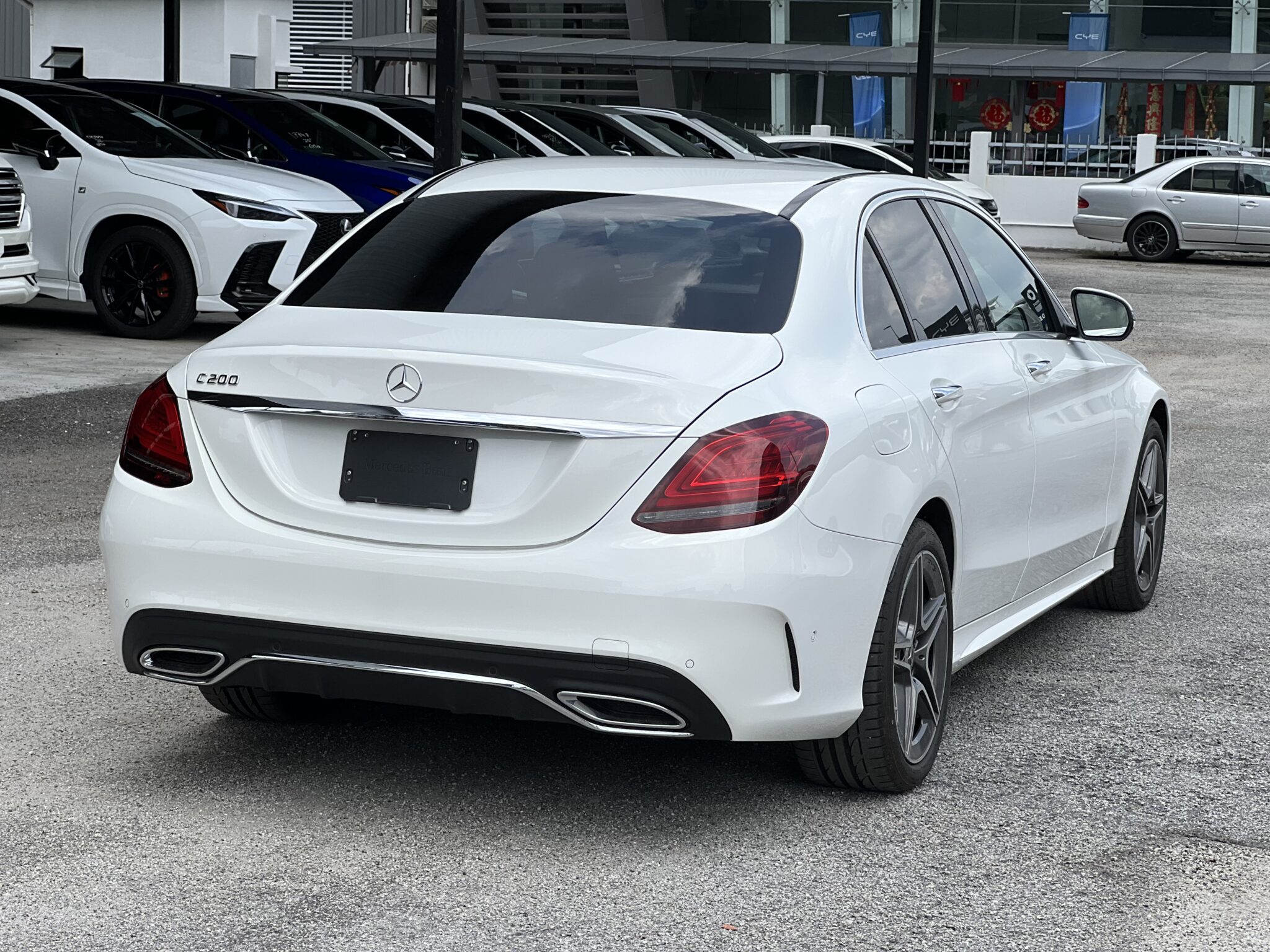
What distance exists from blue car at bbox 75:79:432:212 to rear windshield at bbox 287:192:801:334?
10.5 meters

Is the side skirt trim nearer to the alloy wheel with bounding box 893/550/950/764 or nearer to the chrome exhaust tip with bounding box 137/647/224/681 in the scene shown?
the alloy wheel with bounding box 893/550/950/764

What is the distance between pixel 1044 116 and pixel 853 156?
10.3 meters

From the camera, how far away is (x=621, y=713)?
12.8 ft

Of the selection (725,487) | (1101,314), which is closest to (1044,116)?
(1101,314)

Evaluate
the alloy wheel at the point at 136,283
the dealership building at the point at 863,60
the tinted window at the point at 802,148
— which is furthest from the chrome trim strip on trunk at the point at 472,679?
the dealership building at the point at 863,60

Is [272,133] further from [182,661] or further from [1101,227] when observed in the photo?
[1101,227]

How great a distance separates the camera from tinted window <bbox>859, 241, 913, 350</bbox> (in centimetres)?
450

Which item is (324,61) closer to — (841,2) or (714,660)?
(841,2)

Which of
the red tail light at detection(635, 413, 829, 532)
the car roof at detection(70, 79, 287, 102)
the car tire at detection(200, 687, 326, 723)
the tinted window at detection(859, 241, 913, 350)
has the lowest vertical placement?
the car tire at detection(200, 687, 326, 723)

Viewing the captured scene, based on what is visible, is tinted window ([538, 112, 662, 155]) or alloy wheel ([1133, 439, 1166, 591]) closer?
alloy wheel ([1133, 439, 1166, 591])

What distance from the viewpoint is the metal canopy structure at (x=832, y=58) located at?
111 feet

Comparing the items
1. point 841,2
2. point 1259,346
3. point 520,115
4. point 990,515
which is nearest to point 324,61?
point 841,2

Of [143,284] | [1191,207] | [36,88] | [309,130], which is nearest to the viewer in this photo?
[143,284]

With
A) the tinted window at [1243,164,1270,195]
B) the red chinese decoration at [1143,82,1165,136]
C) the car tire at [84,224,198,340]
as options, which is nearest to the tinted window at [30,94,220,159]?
the car tire at [84,224,198,340]
